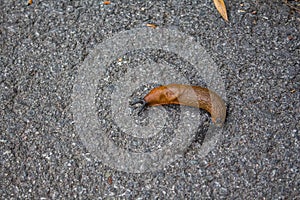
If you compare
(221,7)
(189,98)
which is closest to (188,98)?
(189,98)

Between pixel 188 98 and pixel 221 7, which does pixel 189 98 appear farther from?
pixel 221 7

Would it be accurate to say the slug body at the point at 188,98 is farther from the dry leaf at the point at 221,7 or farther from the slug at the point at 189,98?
the dry leaf at the point at 221,7

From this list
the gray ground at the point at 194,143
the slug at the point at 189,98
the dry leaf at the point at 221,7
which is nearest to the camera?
the gray ground at the point at 194,143

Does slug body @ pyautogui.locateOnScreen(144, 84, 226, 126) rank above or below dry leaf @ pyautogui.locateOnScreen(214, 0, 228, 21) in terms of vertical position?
below

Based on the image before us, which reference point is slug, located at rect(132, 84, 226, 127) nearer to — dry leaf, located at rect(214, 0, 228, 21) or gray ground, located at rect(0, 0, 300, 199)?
gray ground, located at rect(0, 0, 300, 199)

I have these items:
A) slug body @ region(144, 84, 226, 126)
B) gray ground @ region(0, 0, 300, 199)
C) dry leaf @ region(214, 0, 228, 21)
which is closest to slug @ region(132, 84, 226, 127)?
slug body @ region(144, 84, 226, 126)

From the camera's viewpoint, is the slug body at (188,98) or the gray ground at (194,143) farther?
the slug body at (188,98)

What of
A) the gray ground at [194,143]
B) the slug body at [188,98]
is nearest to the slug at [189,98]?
the slug body at [188,98]
